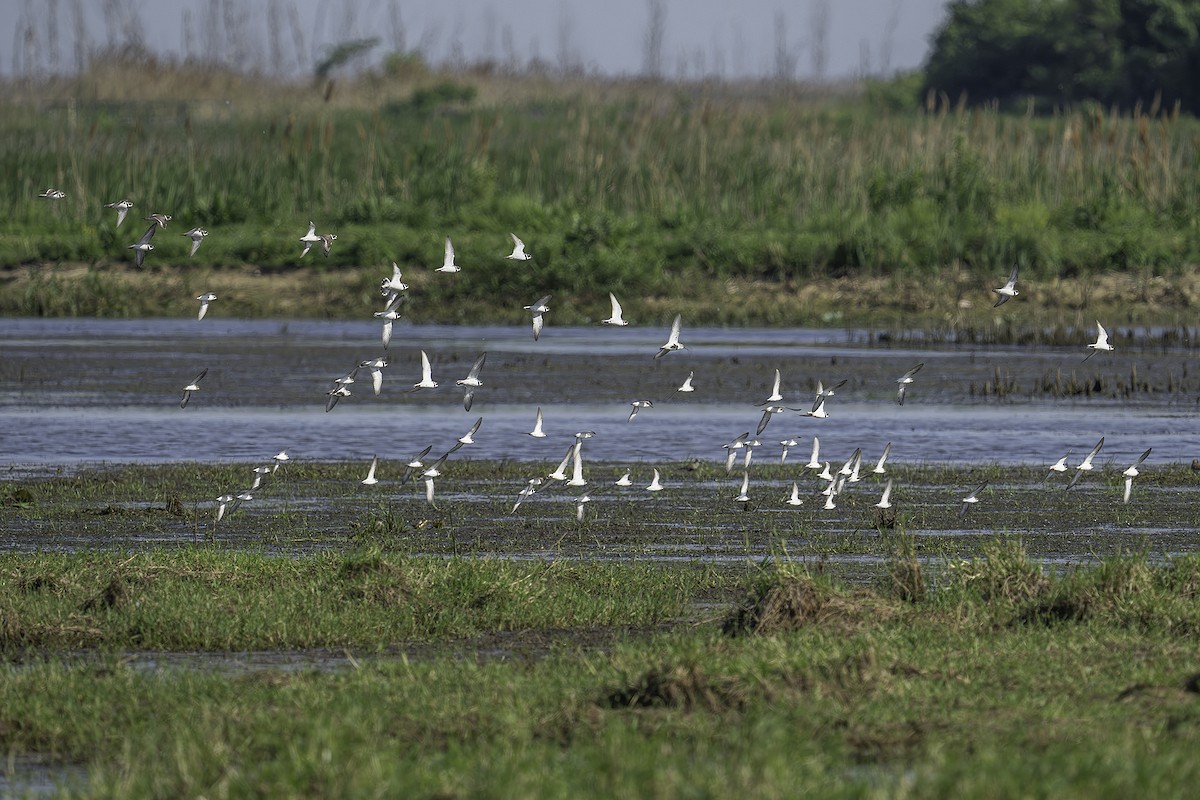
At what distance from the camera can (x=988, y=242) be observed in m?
34.3

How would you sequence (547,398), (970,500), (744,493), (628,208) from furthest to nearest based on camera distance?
(628,208) < (547,398) < (744,493) < (970,500)

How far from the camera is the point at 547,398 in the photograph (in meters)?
23.5

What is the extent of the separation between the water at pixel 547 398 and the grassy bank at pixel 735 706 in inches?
331

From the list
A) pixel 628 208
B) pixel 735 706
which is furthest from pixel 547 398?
pixel 735 706

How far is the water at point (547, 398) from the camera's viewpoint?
1922 centimetres

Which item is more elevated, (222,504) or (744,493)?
(222,504)

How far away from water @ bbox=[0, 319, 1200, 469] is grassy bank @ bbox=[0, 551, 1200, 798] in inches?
331

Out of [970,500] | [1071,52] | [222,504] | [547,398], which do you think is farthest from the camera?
[1071,52]

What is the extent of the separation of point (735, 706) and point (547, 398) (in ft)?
50.6

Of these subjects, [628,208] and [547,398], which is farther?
[628,208]

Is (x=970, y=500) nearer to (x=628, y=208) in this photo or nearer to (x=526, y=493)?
(x=526, y=493)

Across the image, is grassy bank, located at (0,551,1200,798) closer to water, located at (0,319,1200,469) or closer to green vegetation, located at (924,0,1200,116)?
water, located at (0,319,1200,469)

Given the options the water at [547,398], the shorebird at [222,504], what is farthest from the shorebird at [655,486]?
the shorebird at [222,504]

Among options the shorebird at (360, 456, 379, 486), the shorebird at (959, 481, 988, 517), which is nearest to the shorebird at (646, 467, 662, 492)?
the shorebird at (360, 456, 379, 486)
